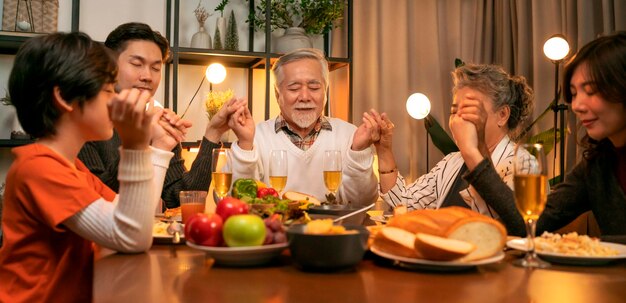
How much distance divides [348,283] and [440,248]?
0.17 metres

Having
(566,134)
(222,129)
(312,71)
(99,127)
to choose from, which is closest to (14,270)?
(99,127)

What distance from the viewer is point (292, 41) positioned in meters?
3.98

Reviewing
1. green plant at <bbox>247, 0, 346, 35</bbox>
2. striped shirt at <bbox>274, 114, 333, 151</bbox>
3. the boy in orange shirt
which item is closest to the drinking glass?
the boy in orange shirt

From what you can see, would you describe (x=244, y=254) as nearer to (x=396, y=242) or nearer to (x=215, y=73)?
(x=396, y=242)

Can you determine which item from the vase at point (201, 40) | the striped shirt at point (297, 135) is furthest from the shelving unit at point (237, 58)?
the striped shirt at point (297, 135)

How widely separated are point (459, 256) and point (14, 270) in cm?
91

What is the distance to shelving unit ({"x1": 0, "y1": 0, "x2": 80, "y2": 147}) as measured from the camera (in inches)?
130

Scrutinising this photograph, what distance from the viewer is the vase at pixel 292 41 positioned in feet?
13.0

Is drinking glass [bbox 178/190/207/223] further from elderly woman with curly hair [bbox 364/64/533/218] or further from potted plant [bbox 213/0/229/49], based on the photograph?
potted plant [bbox 213/0/229/49]

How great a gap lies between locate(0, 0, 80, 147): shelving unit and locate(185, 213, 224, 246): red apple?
2.67m

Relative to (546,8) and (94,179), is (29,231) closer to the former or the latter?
(94,179)

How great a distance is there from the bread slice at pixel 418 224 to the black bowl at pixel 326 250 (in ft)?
0.50

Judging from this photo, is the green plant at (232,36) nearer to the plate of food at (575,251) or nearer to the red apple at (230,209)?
the red apple at (230,209)

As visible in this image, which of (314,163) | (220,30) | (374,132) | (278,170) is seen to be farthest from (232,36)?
(278,170)
